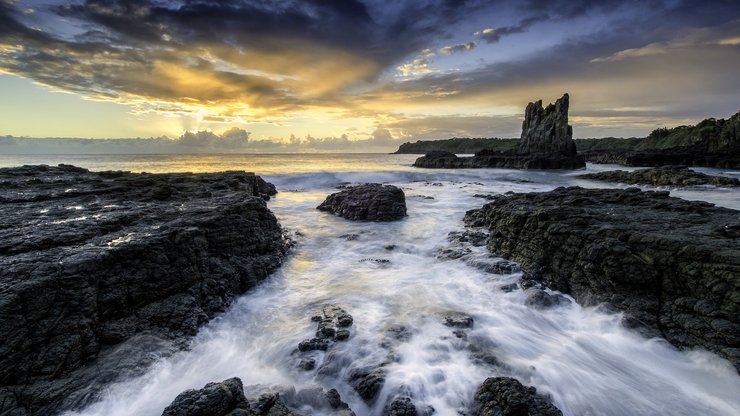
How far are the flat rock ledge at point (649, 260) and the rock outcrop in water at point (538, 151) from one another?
53228 mm

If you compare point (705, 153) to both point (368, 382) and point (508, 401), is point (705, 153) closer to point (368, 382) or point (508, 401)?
point (508, 401)

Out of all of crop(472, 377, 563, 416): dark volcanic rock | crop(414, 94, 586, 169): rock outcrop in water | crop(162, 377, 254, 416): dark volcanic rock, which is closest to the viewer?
crop(162, 377, 254, 416): dark volcanic rock

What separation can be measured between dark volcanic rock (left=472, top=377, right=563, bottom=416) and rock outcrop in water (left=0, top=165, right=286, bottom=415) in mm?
4902

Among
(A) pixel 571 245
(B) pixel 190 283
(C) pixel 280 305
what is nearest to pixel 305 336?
(C) pixel 280 305

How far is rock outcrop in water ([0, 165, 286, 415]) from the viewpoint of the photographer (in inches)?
177

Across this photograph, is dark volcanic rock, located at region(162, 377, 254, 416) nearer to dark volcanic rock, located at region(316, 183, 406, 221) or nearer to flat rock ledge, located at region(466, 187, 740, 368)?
flat rock ledge, located at region(466, 187, 740, 368)

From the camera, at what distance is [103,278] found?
5.61 metres

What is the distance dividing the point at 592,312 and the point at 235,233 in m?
8.18

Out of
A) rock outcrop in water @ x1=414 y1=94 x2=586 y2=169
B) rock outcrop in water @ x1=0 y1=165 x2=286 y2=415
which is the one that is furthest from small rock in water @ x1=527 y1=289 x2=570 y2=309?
rock outcrop in water @ x1=414 y1=94 x2=586 y2=169

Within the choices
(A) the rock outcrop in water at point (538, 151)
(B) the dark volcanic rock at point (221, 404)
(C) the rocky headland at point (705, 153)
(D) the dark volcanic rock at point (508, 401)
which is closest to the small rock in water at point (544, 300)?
(D) the dark volcanic rock at point (508, 401)

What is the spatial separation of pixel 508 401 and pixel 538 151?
77.3m

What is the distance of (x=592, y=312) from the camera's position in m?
6.85

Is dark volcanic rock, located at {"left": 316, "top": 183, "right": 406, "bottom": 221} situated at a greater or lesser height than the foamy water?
greater

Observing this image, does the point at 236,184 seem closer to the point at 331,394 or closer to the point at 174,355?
the point at 174,355
